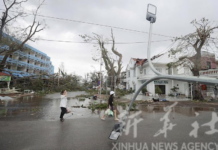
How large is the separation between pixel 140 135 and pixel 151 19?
A: 3.51 metres

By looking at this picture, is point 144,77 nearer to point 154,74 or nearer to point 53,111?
point 154,74

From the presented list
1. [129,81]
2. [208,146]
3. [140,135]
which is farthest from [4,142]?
[129,81]

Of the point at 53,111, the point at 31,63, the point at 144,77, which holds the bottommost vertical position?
the point at 53,111

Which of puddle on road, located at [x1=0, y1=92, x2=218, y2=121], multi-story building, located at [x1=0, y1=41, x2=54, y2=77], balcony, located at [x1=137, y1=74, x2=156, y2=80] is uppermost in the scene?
multi-story building, located at [x1=0, y1=41, x2=54, y2=77]

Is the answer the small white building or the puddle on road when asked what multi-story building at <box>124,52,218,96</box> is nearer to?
the small white building

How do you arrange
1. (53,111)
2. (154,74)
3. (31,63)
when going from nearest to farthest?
(53,111), (154,74), (31,63)

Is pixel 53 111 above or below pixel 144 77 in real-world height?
below

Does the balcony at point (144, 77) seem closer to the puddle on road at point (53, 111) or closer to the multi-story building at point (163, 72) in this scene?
the multi-story building at point (163, 72)

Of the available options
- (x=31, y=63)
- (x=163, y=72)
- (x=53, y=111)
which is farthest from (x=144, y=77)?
(x=31, y=63)

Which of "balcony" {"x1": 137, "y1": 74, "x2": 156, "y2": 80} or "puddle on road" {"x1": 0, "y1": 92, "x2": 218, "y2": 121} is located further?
"balcony" {"x1": 137, "y1": 74, "x2": 156, "y2": 80}

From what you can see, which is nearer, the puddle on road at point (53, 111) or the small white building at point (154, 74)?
the puddle on road at point (53, 111)

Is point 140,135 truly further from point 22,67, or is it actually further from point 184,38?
point 22,67

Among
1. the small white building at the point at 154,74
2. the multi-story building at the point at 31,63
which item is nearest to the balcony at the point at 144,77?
the small white building at the point at 154,74

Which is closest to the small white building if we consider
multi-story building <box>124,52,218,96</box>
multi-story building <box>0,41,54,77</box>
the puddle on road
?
multi-story building <box>124,52,218,96</box>
